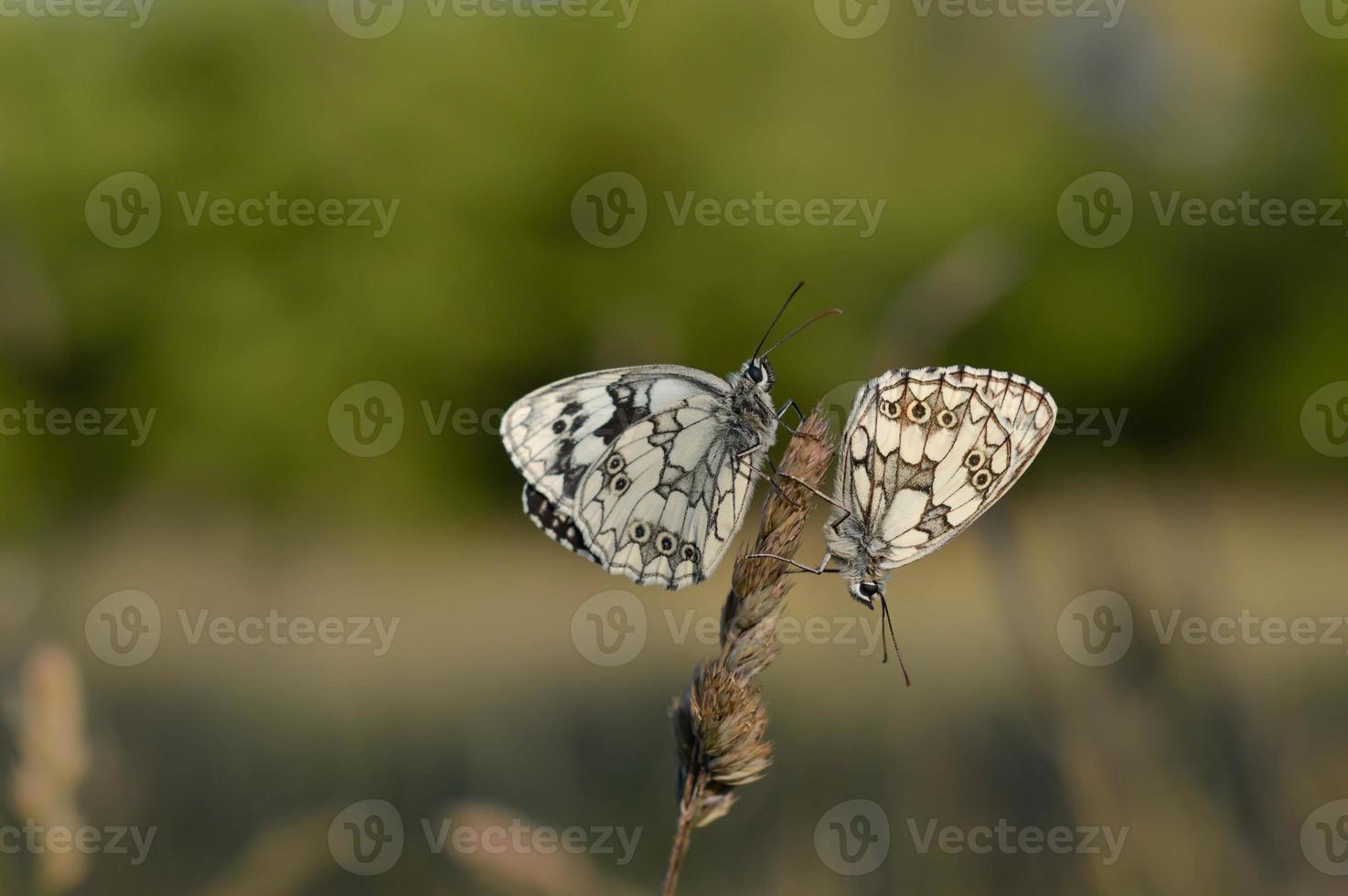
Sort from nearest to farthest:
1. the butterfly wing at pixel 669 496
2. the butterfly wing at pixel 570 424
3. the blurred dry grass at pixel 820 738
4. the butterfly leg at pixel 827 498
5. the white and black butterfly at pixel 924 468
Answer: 1. the butterfly leg at pixel 827 498
2. the white and black butterfly at pixel 924 468
3. the blurred dry grass at pixel 820 738
4. the butterfly wing at pixel 669 496
5. the butterfly wing at pixel 570 424

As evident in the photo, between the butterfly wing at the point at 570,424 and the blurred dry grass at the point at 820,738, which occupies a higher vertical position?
the butterfly wing at the point at 570,424

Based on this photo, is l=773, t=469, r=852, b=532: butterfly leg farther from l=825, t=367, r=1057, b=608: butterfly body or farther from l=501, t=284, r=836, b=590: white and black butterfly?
l=501, t=284, r=836, b=590: white and black butterfly

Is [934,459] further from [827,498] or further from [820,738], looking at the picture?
[820,738]

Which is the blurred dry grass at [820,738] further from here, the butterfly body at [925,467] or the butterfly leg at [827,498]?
the butterfly leg at [827,498]

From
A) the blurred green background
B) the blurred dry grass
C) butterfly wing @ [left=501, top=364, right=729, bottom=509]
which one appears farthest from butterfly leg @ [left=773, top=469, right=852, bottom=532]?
the blurred green background

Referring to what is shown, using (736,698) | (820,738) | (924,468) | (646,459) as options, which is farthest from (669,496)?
(820,738)

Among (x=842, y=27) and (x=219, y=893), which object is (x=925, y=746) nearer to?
(x=219, y=893)

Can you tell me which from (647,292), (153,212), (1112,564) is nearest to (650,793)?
(1112,564)

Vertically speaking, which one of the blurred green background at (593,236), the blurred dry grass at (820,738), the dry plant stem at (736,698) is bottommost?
the blurred dry grass at (820,738)

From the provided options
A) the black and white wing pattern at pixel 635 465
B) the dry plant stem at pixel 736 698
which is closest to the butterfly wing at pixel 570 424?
the black and white wing pattern at pixel 635 465

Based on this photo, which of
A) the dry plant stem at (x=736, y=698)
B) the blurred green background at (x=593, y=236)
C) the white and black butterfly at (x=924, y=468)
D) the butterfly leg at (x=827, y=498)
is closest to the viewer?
the dry plant stem at (x=736, y=698)
